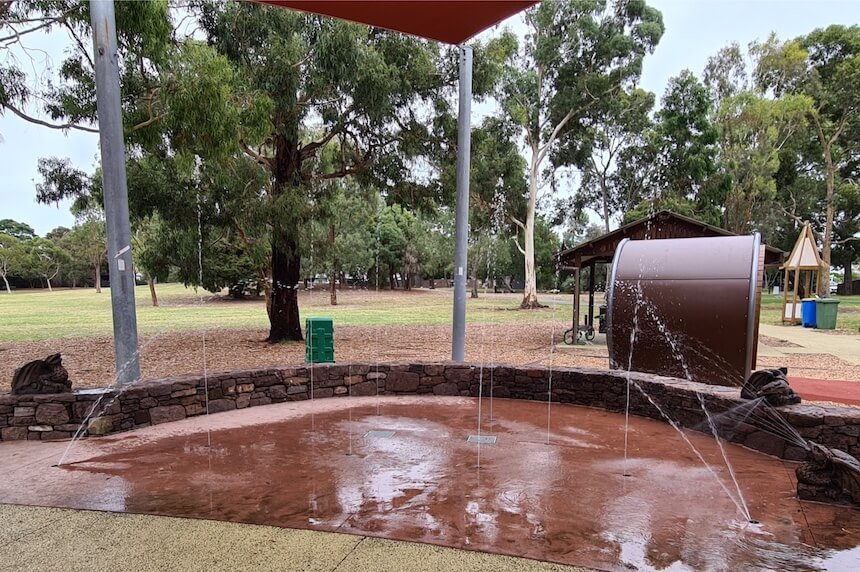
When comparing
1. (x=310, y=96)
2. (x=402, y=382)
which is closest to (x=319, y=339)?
(x=402, y=382)

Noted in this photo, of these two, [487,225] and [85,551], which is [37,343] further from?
[487,225]

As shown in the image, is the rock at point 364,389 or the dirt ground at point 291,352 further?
the dirt ground at point 291,352

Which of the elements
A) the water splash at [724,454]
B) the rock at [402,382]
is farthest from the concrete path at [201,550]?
the rock at [402,382]

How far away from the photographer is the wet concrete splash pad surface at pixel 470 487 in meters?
3.01

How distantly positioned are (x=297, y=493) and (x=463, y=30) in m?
4.48

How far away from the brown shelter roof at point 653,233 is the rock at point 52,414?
31.8ft

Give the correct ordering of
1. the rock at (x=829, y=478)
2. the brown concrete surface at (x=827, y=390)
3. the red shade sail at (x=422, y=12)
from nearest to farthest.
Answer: the rock at (x=829, y=478), the red shade sail at (x=422, y=12), the brown concrete surface at (x=827, y=390)

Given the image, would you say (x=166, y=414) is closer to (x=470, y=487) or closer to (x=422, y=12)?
(x=470, y=487)

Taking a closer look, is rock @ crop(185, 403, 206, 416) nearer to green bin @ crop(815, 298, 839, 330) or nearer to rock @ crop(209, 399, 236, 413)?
rock @ crop(209, 399, 236, 413)

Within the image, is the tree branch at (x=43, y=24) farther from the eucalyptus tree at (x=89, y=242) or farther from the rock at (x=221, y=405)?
the eucalyptus tree at (x=89, y=242)

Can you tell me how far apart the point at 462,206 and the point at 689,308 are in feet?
12.2

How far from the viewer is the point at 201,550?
9.42 feet

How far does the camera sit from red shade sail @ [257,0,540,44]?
4102 mm

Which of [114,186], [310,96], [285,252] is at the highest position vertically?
[310,96]
